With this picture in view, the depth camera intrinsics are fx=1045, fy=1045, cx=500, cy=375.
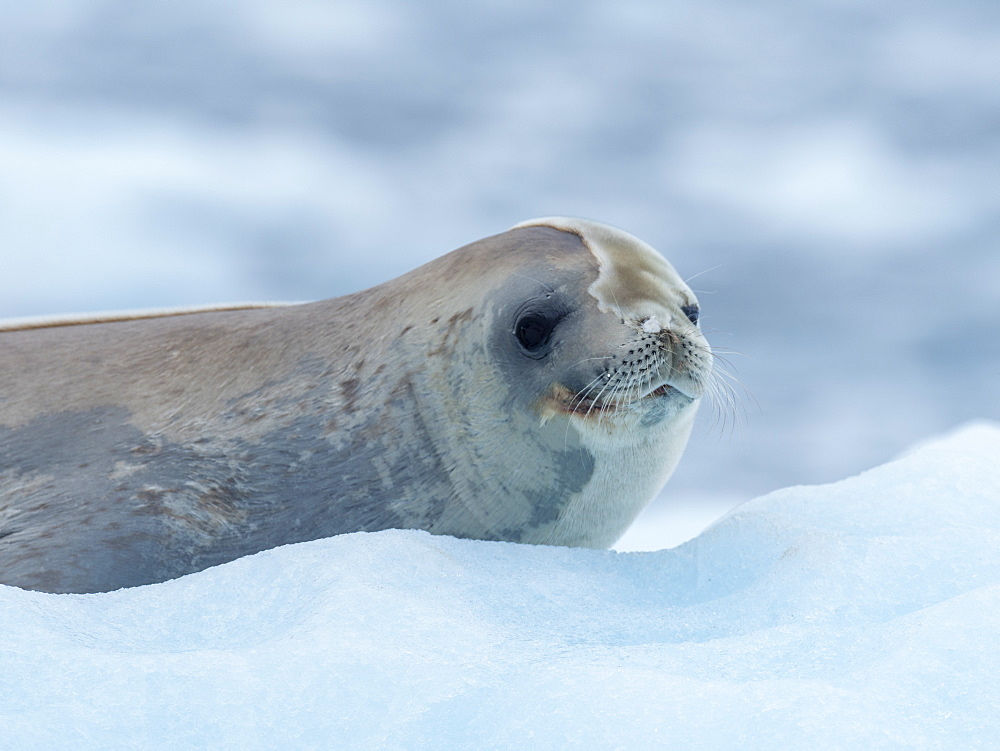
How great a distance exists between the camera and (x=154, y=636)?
2.83 metres

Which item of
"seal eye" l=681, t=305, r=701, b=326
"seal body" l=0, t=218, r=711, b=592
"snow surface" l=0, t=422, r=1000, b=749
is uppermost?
"seal eye" l=681, t=305, r=701, b=326

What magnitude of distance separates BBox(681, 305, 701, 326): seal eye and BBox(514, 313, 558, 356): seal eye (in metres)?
0.57

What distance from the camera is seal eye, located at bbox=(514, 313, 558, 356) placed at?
396cm

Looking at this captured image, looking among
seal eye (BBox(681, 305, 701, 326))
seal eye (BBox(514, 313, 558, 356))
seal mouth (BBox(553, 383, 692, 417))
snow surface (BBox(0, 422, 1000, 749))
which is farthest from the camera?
seal eye (BBox(681, 305, 701, 326))

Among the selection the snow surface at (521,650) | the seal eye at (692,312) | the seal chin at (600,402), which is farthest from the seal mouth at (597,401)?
the snow surface at (521,650)

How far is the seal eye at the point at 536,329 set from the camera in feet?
13.0

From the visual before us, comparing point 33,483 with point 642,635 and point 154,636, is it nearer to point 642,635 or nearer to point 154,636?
point 154,636

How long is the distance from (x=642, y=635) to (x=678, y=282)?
183 centimetres

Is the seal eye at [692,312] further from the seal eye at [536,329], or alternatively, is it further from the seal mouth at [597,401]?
the seal eye at [536,329]

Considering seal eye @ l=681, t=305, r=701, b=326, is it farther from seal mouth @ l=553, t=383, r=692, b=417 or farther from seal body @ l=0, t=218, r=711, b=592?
seal mouth @ l=553, t=383, r=692, b=417

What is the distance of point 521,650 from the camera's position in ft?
8.11

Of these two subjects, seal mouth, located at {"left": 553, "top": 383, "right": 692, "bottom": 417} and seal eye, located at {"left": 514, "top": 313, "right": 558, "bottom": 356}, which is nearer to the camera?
seal mouth, located at {"left": 553, "top": 383, "right": 692, "bottom": 417}

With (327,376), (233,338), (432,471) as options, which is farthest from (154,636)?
(233,338)

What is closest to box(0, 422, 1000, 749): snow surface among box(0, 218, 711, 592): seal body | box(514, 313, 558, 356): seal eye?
box(0, 218, 711, 592): seal body
